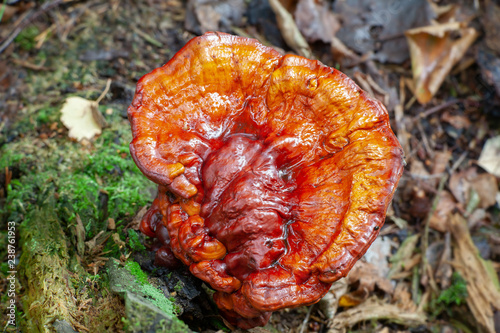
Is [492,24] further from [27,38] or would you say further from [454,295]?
[27,38]

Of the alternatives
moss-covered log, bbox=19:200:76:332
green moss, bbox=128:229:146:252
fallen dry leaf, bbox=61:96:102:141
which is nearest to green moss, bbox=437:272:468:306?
green moss, bbox=128:229:146:252

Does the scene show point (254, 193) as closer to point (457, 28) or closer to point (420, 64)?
point (420, 64)

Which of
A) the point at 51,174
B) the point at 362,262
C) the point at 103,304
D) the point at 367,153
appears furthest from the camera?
the point at 362,262

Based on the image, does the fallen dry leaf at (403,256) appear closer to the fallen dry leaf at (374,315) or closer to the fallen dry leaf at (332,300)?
the fallen dry leaf at (374,315)

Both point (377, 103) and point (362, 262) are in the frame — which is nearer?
point (377, 103)

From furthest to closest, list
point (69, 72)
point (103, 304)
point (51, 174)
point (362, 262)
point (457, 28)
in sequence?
point (457, 28)
point (69, 72)
point (362, 262)
point (51, 174)
point (103, 304)

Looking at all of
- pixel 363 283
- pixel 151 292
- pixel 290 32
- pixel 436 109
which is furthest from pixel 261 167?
pixel 436 109

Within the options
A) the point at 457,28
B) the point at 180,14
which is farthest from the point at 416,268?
the point at 180,14
